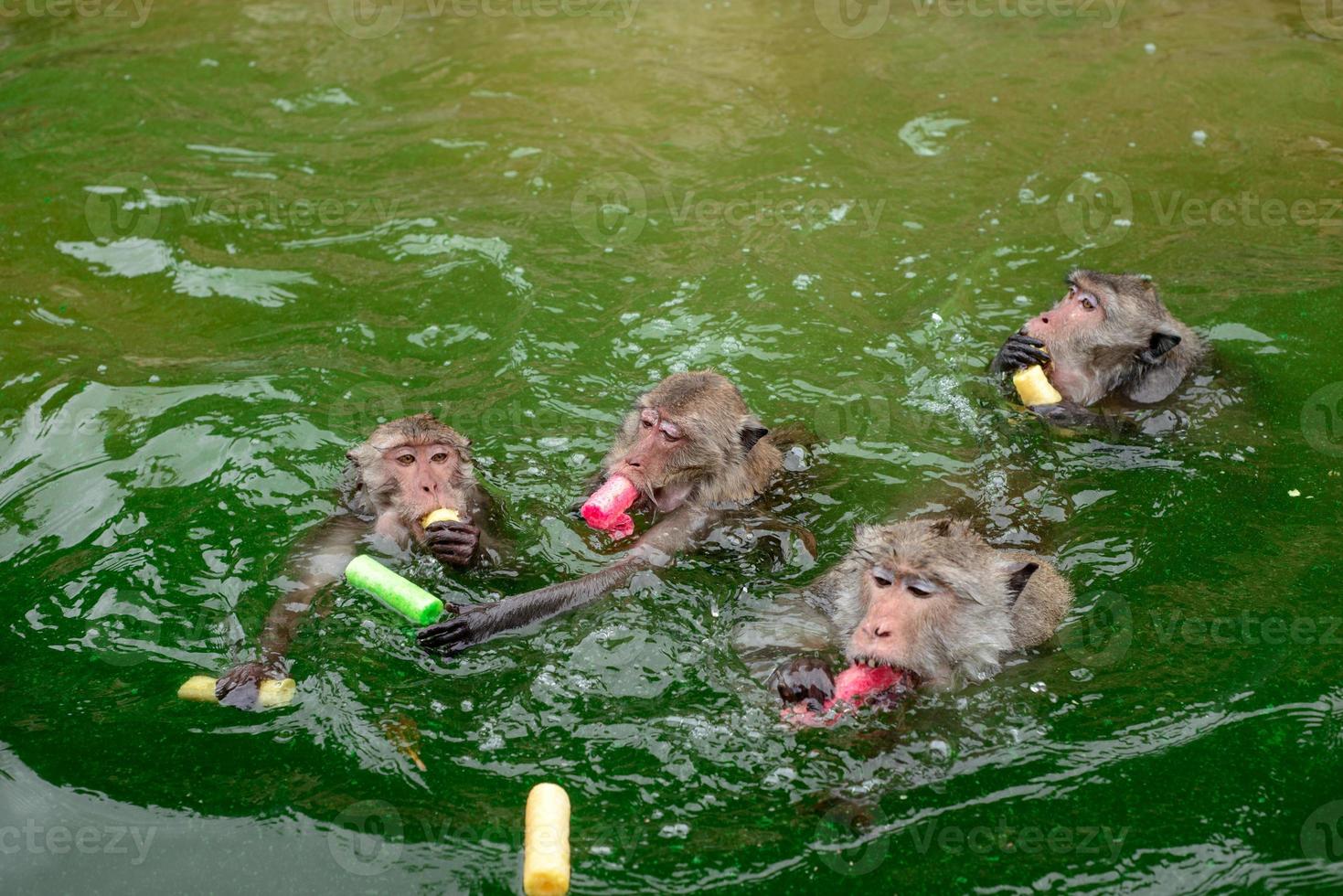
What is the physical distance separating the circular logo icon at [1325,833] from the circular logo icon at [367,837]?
3318 mm

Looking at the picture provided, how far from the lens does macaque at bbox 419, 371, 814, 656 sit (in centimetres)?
611

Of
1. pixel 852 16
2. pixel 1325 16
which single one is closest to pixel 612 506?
pixel 852 16

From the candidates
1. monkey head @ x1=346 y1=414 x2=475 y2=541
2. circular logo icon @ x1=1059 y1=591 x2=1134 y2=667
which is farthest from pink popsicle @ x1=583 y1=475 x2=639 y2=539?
circular logo icon @ x1=1059 y1=591 x2=1134 y2=667

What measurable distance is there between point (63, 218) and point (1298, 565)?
8.23 metres

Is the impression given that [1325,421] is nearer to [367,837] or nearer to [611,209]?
[611,209]

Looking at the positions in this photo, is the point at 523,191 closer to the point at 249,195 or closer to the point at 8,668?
the point at 249,195

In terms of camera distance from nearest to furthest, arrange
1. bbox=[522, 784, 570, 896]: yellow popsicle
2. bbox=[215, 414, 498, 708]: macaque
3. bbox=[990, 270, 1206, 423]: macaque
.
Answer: bbox=[522, 784, 570, 896]: yellow popsicle < bbox=[215, 414, 498, 708]: macaque < bbox=[990, 270, 1206, 423]: macaque

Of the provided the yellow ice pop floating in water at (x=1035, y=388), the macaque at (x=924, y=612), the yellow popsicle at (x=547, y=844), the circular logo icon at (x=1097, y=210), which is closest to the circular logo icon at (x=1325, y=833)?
the macaque at (x=924, y=612)

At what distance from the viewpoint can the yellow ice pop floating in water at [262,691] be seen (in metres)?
5.11

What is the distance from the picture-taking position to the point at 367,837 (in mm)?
4598

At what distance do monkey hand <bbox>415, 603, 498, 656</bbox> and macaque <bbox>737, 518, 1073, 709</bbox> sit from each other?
1169mm

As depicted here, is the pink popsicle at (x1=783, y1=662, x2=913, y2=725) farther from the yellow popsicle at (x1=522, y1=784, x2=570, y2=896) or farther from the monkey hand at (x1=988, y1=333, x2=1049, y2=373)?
the monkey hand at (x1=988, y1=333, x2=1049, y2=373)

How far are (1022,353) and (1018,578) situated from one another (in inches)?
90.1

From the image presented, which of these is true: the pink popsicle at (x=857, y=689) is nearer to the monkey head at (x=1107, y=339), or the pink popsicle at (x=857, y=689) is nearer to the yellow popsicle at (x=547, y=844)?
the yellow popsicle at (x=547, y=844)
